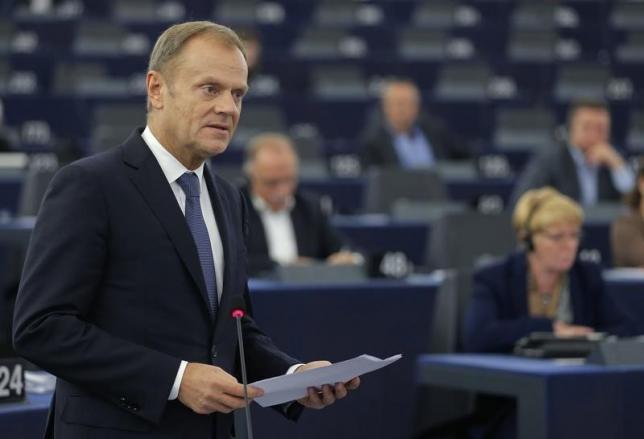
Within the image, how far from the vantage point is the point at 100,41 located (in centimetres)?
1119

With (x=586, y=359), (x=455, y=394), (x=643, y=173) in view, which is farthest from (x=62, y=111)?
(x=586, y=359)

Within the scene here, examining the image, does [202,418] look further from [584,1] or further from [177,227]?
[584,1]

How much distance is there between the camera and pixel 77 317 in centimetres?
210

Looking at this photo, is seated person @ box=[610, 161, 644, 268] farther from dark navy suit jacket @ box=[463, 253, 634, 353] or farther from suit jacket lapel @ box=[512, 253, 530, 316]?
suit jacket lapel @ box=[512, 253, 530, 316]

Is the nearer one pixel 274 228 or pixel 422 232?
pixel 274 228

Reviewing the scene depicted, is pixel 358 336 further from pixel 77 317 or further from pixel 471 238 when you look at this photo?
pixel 77 317

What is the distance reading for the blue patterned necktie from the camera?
7.25 feet

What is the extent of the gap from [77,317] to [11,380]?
892 mm

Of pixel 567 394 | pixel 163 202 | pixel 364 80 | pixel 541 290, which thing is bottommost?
pixel 567 394

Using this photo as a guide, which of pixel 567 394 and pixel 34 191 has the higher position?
pixel 34 191

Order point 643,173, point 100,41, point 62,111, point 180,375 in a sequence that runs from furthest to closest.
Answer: point 100,41, point 62,111, point 643,173, point 180,375

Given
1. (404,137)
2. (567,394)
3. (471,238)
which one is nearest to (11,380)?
(567,394)

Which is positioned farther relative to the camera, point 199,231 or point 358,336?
point 358,336

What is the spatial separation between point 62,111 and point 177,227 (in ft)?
25.7
